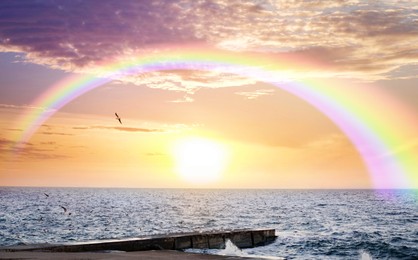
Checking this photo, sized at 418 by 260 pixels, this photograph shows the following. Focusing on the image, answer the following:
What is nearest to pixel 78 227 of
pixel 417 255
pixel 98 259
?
pixel 417 255

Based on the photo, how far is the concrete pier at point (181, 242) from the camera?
89.4 feet

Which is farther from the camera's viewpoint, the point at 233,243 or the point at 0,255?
the point at 233,243

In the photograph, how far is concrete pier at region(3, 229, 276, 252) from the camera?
27.2m

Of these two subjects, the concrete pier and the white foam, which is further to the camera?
the white foam

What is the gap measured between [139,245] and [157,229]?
25.4m

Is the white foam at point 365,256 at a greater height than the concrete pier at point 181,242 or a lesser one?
lesser

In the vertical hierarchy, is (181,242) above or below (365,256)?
above

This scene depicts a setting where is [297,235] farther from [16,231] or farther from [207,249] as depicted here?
[16,231]

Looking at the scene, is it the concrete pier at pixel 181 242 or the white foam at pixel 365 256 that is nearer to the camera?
the concrete pier at pixel 181 242

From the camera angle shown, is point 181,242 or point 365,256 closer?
point 181,242

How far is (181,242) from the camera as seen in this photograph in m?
34.3

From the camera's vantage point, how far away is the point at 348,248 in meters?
40.2

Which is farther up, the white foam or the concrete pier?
the concrete pier

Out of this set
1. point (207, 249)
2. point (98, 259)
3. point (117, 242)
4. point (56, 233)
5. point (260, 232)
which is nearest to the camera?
point (98, 259)
